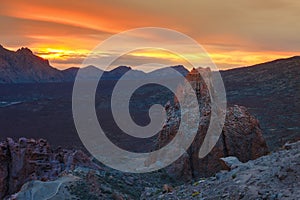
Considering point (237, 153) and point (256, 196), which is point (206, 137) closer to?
point (237, 153)

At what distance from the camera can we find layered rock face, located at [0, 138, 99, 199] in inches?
738

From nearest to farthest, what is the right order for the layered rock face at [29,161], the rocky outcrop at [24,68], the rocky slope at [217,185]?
the rocky slope at [217,185], the layered rock face at [29,161], the rocky outcrop at [24,68]

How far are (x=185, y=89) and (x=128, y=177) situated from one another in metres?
7.00

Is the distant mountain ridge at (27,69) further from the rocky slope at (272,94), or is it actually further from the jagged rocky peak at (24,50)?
the rocky slope at (272,94)

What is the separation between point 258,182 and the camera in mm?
8891

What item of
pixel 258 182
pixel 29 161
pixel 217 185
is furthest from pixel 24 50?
pixel 258 182

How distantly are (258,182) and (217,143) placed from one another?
10075 millimetres

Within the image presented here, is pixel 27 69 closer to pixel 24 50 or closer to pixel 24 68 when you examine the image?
pixel 24 68

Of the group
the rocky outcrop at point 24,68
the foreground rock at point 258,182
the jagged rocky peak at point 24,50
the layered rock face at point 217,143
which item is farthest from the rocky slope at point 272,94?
the jagged rocky peak at point 24,50

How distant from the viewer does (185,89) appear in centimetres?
2109

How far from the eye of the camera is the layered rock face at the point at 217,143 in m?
18.4

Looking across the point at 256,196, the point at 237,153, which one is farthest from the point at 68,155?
the point at 256,196

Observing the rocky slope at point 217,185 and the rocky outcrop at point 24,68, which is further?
the rocky outcrop at point 24,68

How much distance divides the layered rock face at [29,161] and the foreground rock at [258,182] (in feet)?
29.1
